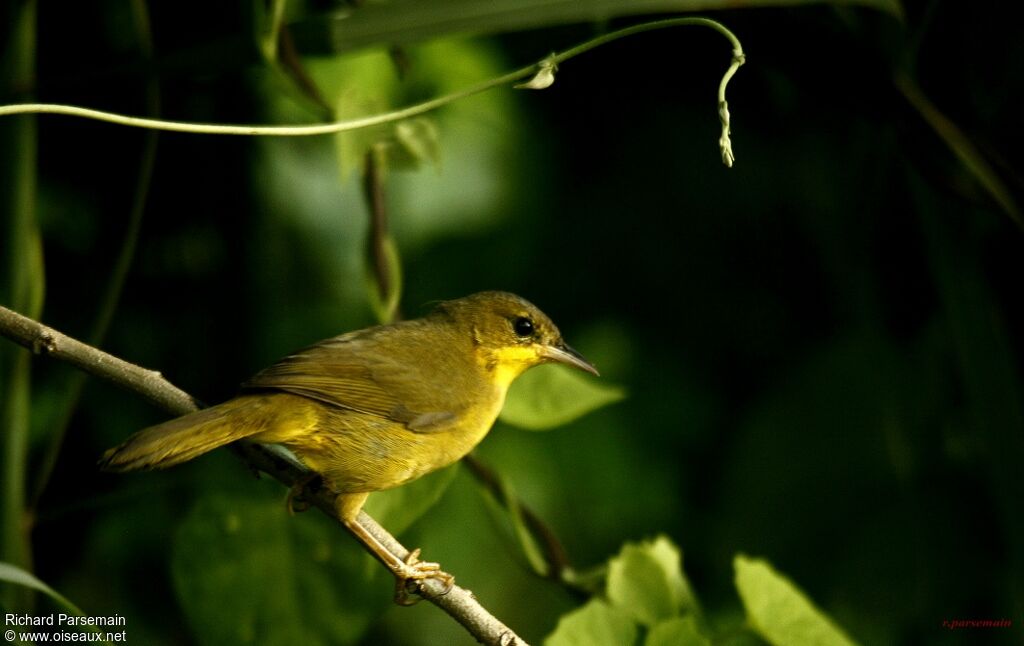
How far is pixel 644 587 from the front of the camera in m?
2.32

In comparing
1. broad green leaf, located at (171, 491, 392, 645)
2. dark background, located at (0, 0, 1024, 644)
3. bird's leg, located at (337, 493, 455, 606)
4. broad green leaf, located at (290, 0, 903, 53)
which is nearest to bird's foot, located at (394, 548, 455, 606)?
bird's leg, located at (337, 493, 455, 606)

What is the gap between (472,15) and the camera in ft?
8.00

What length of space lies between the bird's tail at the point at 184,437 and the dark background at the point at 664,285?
69 cm

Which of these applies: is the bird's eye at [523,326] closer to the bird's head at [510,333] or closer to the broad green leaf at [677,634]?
the bird's head at [510,333]

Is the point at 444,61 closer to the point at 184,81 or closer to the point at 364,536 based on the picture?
the point at 184,81

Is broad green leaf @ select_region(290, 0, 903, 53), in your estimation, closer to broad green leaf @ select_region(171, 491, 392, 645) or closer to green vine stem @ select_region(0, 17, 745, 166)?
green vine stem @ select_region(0, 17, 745, 166)

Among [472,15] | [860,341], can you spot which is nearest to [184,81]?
[472,15]

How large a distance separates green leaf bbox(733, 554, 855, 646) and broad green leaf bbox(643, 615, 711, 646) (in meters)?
0.19

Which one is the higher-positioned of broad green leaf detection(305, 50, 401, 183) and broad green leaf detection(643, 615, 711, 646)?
broad green leaf detection(305, 50, 401, 183)

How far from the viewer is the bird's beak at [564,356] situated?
279 cm

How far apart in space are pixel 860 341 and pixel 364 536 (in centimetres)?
182

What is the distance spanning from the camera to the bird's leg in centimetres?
205

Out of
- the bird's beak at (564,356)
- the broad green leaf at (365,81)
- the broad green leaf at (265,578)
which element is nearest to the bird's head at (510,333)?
the bird's beak at (564,356)

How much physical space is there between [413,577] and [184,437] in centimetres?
55
